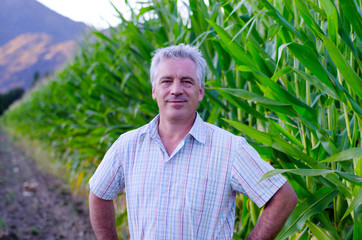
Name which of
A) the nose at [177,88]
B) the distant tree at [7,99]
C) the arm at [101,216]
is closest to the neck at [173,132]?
the nose at [177,88]

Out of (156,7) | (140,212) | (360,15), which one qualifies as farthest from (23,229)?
(360,15)

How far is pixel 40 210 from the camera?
466cm

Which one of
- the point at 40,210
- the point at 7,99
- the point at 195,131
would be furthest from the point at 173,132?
the point at 7,99

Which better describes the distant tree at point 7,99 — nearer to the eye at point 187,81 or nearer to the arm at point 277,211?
the eye at point 187,81

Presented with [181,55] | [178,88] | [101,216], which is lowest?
[101,216]

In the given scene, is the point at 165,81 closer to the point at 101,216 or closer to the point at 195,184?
the point at 195,184

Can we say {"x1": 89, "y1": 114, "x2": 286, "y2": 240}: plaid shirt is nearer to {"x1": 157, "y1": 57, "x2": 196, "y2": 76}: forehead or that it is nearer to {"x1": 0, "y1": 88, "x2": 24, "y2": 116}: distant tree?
{"x1": 157, "y1": 57, "x2": 196, "y2": 76}: forehead

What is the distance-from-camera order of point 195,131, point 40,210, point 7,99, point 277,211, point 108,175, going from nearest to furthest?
point 277,211, point 195,131, point 108,175, point 40,210, point 7,99

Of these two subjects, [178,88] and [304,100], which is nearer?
[178,88]

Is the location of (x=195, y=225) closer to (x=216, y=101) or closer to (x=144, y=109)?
(x=216, y=101)

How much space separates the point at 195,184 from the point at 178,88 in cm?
32

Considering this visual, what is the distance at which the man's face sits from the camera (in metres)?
1.25

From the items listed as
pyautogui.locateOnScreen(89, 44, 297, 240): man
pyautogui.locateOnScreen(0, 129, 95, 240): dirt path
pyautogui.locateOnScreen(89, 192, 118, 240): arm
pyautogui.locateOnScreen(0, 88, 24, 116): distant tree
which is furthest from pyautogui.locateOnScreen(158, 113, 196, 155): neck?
pyautogui.locateOnScreen(0, 88, 24, 116): distant tree

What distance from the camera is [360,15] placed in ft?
3.43
